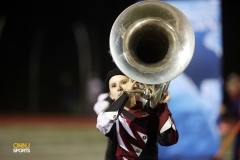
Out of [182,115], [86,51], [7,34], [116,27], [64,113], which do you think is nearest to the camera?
[116,27]

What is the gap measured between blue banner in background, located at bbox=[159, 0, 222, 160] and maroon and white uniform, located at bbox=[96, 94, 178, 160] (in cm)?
134

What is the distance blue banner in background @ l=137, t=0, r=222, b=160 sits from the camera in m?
2.83

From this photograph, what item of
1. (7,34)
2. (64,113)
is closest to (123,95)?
(7,34)

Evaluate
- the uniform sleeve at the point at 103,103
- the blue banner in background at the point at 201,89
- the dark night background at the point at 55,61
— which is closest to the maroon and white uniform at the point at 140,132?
the uniform sleeve at the point at 103,103

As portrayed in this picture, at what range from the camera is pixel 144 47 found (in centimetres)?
156

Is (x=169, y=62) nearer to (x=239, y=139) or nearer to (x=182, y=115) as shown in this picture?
(x=182, y=115)

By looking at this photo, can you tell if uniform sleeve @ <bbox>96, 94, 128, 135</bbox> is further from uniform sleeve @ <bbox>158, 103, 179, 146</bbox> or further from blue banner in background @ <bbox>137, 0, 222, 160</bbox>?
blue banner in background @ <bbox>137, 0, 222, 160</bbox>

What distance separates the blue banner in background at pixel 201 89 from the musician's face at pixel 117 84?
4.32 feet

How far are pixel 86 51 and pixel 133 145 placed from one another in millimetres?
6785

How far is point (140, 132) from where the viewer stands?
149cm

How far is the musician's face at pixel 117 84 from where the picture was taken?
5.05 ft
